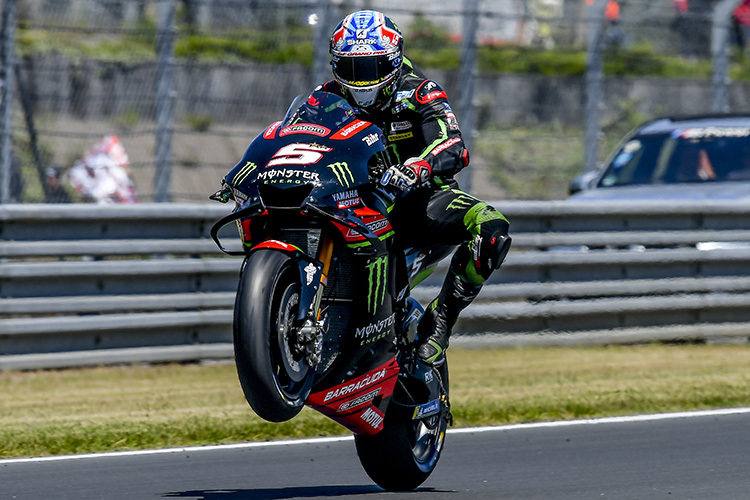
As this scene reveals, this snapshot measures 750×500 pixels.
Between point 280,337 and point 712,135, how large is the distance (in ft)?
28.8

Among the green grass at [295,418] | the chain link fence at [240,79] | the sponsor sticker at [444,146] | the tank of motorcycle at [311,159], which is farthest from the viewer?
the chain link fence at [240,79]

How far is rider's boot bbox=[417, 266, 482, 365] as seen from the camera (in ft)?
19.6

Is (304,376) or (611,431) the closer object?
(304,376)

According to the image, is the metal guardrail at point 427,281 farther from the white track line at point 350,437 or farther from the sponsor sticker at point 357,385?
the sponsor sticker at point 357,385

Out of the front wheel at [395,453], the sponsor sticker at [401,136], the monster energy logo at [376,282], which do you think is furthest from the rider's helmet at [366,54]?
Answer: the front wheel at [395,453]

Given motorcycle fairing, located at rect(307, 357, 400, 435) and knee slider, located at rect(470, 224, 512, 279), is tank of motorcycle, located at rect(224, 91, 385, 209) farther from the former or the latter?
knee slider, located at rect(470, 224, 512, 279)

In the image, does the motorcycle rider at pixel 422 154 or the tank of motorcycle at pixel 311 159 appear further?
the motorcycle rider at pixel 422 154

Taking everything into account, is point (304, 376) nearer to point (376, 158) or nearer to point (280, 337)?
point (280, 337)

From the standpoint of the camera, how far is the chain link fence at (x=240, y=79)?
1077 cm

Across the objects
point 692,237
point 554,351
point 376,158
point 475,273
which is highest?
point 376,158

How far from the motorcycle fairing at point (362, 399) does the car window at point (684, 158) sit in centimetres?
759

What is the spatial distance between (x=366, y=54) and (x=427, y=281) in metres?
5.28

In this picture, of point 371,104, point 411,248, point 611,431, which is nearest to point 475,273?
point 411,248

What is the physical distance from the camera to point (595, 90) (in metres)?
13.1
